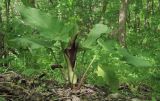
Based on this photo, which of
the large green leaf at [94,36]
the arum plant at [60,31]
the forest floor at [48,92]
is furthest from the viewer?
the large green leaf at [94,36]

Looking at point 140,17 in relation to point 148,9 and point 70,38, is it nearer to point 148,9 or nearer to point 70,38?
point 148,9

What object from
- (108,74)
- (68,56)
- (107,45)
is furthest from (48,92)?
(107,45)

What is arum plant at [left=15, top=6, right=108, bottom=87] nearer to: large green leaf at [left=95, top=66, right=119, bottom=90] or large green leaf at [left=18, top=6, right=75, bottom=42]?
large green leaf at [left=18, top=6, right=75, bottom=42]

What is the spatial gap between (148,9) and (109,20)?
4.05 meters

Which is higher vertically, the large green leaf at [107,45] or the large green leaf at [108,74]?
the large green leaf at [107,45]

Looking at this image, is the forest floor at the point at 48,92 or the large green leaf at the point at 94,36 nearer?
the forest floor at the point at 48,92

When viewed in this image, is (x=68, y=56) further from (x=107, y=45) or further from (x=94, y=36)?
(x=107, y=45)

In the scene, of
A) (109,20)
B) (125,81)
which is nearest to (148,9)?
(109,20)

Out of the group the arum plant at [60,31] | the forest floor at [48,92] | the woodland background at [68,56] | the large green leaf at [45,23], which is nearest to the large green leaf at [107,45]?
the woodland background at [68,56]

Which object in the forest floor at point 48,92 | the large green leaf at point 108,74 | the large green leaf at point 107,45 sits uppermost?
the large green leaf at point 107,45

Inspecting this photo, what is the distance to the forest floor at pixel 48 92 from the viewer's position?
3.54m

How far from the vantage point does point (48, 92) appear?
149 inches

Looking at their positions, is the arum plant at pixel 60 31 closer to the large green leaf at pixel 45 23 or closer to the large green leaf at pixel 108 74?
the large green leaf at pixel 45 23

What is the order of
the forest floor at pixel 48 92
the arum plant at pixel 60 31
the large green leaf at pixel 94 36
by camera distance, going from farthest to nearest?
1. the large green leaf at pixel 94 36
2. the arum plant at pixel 60 31
3. the forest floor at pixel 48 92
